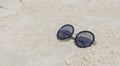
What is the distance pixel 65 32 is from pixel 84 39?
237mm

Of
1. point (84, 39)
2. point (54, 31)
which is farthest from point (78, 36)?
point (54, 31)

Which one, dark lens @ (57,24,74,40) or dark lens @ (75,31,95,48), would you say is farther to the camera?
dark lens @ (57,24,74,40)

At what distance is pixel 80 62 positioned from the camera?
245 cm

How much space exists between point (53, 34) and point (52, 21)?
27cm

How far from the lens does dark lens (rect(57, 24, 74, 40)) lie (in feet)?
9.05

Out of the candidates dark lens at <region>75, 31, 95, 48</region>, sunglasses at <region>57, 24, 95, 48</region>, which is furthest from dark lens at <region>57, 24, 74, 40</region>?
dark lens at <region>75, 31, 95, 48</region>

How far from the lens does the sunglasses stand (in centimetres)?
261

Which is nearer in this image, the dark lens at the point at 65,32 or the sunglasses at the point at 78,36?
the sunglasses at the point at 78,36

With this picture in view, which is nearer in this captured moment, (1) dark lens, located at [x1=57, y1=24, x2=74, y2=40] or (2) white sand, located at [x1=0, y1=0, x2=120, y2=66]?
(2) white sand, located at [x1=0, y1=0, x2=120, y2=66]

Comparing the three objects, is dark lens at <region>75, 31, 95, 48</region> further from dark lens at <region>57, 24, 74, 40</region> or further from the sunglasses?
dark lens at <region>57, 24, 74, 40</region>

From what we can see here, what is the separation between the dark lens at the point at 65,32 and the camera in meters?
2.76

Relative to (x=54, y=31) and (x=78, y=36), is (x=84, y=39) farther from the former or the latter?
(x=54, y=31)

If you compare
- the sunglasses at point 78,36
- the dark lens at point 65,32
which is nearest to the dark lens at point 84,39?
the sunglasses at point 78,36

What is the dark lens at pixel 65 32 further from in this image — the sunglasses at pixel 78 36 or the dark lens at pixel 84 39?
the dark lens at pixel 84 39
